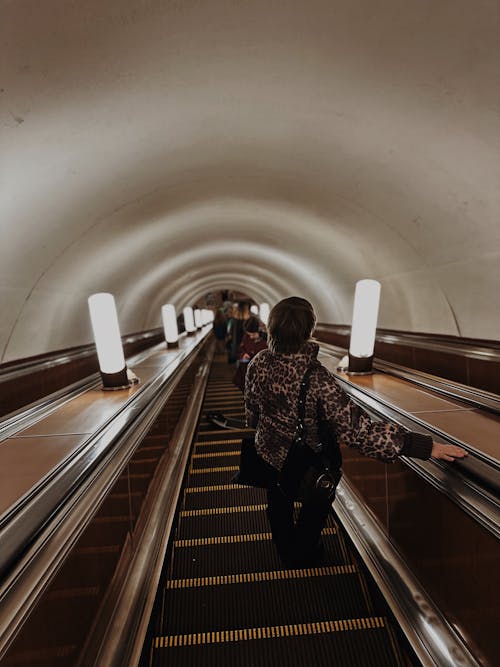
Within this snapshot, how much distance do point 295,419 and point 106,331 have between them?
2.54 meters

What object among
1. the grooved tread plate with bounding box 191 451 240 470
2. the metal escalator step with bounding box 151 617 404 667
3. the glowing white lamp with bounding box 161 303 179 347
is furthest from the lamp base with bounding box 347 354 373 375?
the glowing white lamp with bounding box 161 303 179 347

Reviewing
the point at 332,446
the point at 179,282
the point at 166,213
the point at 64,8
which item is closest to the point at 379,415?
the point at 332,446

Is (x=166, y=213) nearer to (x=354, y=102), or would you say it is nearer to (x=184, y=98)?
(x=184, y=98)

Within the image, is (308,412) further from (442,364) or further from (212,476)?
(442,364)

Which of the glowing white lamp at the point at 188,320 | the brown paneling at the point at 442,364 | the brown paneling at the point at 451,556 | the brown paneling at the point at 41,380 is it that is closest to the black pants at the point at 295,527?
the brown paneling at the point at 451,556

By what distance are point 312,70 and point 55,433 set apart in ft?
9.12

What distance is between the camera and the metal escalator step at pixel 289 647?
208cm

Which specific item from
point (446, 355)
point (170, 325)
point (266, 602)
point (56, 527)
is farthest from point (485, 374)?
point (170, 325)

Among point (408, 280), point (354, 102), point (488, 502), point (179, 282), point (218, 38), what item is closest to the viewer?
point (488, 502)

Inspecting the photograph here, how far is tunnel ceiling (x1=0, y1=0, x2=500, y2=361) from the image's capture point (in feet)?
8.21

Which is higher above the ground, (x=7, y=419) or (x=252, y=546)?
(x=7, y=419)

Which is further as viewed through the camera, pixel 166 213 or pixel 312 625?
pixel 166 213

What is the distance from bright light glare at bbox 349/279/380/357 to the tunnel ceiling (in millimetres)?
860

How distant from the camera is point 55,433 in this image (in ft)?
9.56
